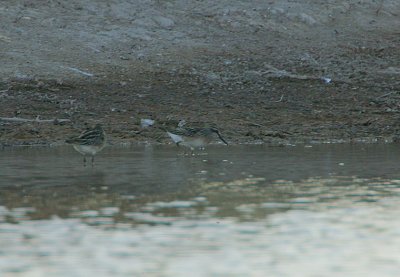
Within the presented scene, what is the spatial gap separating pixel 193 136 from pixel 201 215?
23.7ft

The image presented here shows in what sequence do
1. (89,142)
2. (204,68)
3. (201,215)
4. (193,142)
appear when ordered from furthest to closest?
(204,68) < (193,142) < (89,142) < (201,215)

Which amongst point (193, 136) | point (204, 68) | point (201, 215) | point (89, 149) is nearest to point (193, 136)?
point (193, 136)

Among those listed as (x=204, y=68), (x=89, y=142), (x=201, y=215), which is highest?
(x=204, y=68)

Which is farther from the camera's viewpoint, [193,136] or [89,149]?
[193,136]

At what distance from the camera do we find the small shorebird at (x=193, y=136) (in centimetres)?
1783

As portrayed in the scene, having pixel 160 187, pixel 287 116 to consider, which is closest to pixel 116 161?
pixel 160 187

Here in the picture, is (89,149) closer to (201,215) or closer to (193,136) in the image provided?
(193,136)

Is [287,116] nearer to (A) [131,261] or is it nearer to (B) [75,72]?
(B) [75,72]

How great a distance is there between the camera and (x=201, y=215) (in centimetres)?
1067

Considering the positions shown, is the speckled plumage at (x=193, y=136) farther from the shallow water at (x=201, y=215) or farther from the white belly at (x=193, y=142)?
the shallow water at (x=201, y=215)

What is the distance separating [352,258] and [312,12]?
19.8 meters

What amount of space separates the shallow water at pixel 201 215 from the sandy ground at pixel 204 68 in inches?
136

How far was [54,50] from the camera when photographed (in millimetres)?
23562

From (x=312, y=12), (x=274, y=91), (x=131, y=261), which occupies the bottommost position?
(x=131, y=261)
